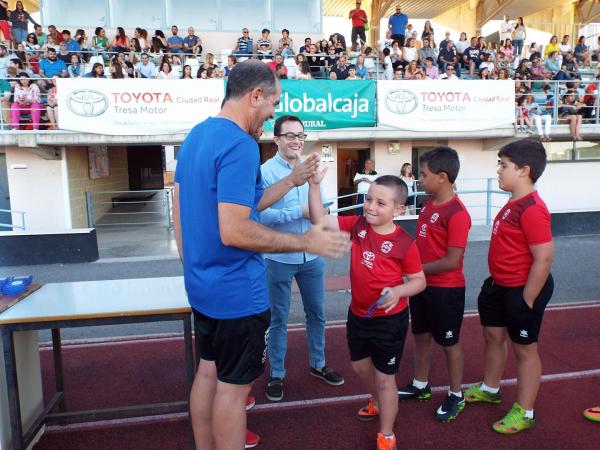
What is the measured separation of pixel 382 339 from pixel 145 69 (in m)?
11.1

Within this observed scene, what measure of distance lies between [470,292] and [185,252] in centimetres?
511

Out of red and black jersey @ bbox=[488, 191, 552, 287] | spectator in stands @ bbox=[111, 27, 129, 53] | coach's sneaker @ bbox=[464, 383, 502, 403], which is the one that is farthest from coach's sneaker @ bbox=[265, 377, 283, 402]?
spectator in stands @ bbox=[111, 27, 129, 53]

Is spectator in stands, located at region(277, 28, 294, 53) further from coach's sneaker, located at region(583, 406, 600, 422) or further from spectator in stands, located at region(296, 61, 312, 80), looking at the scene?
coach's sneaker, located at region(583, 406, 600, 422)

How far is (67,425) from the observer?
3.22 meters

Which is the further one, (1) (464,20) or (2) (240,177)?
(1) (464,20)

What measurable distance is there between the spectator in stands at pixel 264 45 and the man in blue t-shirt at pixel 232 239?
11804 millimetres

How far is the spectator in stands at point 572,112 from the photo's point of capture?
40.0 feet

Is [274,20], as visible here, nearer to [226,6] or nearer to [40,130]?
[226,6]

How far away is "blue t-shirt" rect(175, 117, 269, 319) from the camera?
1865 mm

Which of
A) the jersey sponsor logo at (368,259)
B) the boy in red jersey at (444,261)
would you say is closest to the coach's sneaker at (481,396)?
the boy in red jersey at (444,261)

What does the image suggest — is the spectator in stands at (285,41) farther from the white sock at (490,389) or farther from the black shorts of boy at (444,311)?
the white sock at (490,389)

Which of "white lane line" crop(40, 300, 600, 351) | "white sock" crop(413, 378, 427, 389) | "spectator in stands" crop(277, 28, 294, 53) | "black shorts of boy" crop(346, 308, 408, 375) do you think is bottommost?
"white lane line" crop(40, 300, 600, 351)

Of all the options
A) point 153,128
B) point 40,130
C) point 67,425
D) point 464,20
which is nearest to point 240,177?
point 67,425

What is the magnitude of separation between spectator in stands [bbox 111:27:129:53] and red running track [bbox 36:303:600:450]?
33.5ft
